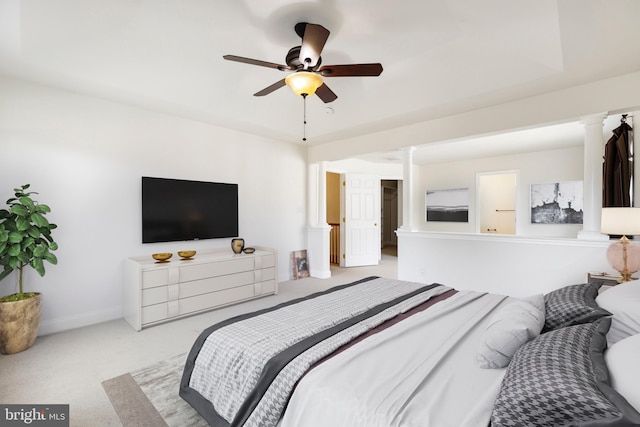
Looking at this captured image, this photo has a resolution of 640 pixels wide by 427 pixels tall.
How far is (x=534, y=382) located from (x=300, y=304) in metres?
1.43

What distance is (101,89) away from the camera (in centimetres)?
316

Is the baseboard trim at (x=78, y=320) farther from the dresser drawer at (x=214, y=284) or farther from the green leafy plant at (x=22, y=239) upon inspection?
the dresser drawer at (x=214, y=284)

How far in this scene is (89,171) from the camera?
3307 millimetres

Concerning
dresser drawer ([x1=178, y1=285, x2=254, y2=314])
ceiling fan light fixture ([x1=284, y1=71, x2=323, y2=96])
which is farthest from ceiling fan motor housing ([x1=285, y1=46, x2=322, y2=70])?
dresser drawer ([x1=178, y1=285, x2=254, y2=314])

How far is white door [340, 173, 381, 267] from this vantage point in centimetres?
662

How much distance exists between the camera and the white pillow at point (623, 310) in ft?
4.44

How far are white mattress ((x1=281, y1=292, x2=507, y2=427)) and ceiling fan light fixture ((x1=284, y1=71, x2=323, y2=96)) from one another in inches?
70.3

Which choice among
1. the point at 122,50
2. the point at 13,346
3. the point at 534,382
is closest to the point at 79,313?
the point at 13,346

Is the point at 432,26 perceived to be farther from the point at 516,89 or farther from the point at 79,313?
the point at 79,313

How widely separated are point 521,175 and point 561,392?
6463 mm

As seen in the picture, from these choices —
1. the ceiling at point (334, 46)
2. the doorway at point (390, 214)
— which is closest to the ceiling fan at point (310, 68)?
the ceiling at point (334, 46)

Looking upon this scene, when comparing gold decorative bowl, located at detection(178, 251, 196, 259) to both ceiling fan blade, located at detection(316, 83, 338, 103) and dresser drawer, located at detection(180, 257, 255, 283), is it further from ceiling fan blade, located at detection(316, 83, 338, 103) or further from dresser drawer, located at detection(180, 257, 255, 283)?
ceiling fan blade, located at detection(316, 83, 338, 103)

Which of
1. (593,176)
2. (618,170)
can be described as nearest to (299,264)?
(593,176)

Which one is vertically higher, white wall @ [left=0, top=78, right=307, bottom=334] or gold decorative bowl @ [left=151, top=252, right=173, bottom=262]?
white wall @ [left=0, top=78, right=307, bottom=334]
